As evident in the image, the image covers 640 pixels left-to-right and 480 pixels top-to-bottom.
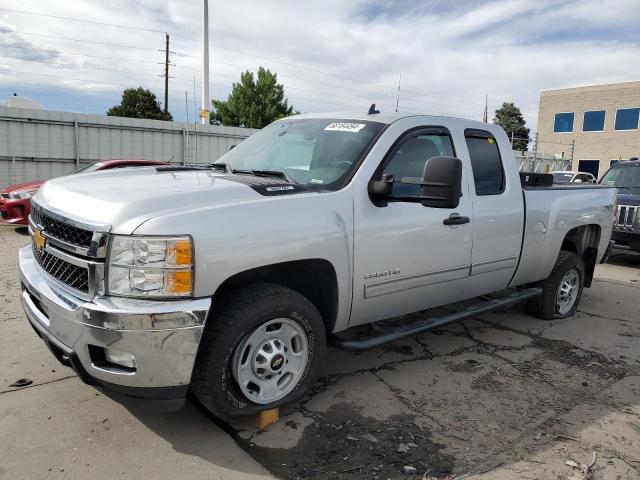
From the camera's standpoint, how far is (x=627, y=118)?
113 ft

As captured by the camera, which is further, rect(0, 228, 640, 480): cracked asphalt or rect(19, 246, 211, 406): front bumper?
rect(0, 228, 640, 480): cracked asphalt

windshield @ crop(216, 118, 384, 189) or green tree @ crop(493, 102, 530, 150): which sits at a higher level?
green tree @ crop(493, 102, 530, 150)

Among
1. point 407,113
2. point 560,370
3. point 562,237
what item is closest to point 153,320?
point 407,113

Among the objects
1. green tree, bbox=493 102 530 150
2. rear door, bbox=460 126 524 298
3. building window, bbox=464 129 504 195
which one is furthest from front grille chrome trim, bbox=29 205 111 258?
green tree, bbox=493 102 530 150

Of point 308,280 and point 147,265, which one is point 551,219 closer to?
point 308,280

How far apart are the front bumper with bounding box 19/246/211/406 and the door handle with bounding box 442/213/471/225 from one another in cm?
195

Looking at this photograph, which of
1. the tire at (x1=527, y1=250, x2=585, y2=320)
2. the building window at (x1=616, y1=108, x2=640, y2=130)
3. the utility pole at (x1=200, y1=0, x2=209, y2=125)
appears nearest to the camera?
the tire at (x1=527, y1=250, x2=585, y2=320)

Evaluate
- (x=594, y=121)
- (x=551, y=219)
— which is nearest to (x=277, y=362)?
(x=551, y=219)

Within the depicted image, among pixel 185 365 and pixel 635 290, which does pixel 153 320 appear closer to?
pixel 185 365

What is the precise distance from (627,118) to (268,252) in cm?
3899

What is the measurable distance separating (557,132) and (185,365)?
40984mm

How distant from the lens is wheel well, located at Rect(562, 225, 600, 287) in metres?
5.40

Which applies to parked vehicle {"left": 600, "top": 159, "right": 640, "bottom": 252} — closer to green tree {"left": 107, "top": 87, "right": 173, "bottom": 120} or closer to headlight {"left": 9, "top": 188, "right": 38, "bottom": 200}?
headlight {"left": 9, "top": 188, "right": 38, "bottom": 200}

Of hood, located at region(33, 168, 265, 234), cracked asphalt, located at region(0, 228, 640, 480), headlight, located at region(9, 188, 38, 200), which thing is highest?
hood, located at region(33, 168, 265, 234)
